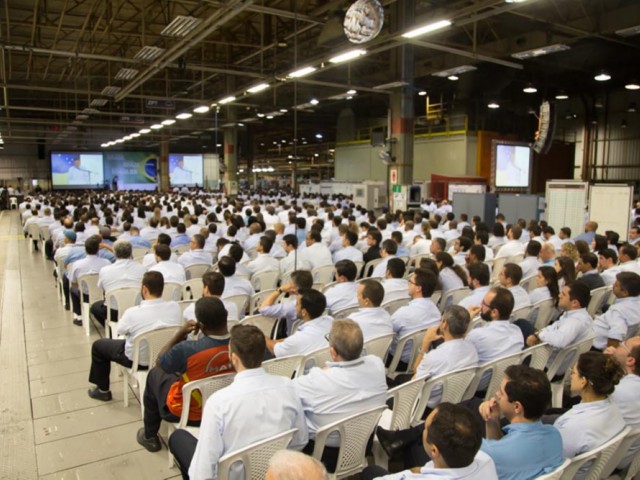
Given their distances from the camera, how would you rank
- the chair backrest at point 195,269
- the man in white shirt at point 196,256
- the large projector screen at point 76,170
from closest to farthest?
the chair backrest at point 195,269 → the man in white shirt at point 196,256 → the large projector screen at point 76,170

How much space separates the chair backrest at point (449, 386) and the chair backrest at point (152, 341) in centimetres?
186

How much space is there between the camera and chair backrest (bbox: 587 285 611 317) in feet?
17.1

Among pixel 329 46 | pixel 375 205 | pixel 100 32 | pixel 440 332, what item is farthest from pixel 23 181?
→ pixel 440 332

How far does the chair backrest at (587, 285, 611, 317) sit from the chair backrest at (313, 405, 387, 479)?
3651 mm

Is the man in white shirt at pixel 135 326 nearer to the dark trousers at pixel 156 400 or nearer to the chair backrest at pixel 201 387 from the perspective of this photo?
the dark trousers at pixel 156 400

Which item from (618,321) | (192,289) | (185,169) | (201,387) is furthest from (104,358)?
(185,169)

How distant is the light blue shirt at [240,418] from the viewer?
2230 millimetres

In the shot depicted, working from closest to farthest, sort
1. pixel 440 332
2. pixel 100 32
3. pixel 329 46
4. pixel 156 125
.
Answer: pixel 440 332 < pixel 329 46 < pixel 100 32 < pixel 156 125

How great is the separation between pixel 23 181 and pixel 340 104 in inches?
1019

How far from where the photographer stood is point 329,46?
10.6 meters

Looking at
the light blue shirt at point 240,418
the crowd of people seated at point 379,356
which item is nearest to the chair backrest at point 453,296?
the crowd of people seated at point 379,356

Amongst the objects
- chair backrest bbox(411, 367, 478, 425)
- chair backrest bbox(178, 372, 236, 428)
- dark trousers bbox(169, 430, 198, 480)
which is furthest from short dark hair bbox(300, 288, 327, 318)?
dark trousers bbox(169, 430, 198, 480)

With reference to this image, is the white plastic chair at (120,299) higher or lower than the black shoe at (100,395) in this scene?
higher

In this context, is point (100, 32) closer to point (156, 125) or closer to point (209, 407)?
point (156, 125)
